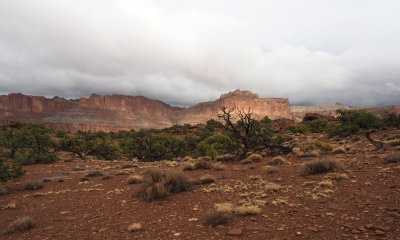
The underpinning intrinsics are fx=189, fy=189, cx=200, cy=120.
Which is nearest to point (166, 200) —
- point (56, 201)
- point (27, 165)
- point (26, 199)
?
point (56, 201)

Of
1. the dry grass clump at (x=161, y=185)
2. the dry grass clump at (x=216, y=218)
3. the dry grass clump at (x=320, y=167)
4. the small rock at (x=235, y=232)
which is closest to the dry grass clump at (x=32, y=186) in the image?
the dry grass clump at (x=161, y=185)

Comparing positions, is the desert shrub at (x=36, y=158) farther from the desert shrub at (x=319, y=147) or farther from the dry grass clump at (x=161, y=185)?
the desert shrub at (x=319, y=147)

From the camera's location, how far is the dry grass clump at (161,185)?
7135 millimetres

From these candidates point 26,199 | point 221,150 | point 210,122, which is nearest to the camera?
point 26,199

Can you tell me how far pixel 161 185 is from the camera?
7.27m

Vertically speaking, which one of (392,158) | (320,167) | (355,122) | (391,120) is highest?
(391,120)

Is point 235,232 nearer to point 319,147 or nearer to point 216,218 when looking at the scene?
point 216,218

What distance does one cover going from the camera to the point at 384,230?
137 inches

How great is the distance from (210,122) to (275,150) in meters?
51.5

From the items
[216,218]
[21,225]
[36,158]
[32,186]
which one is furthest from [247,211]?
[36,158]

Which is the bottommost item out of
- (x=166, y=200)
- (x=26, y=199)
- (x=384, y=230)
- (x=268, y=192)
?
(x=26, y=199)

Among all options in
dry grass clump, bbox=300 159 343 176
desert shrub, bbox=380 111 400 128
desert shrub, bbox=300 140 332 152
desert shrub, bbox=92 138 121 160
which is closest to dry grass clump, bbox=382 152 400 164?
dry grass clump, bbox=300 159 343 176

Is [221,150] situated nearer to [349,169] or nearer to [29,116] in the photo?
[349,169]

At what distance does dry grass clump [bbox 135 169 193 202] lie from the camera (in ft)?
23.4
